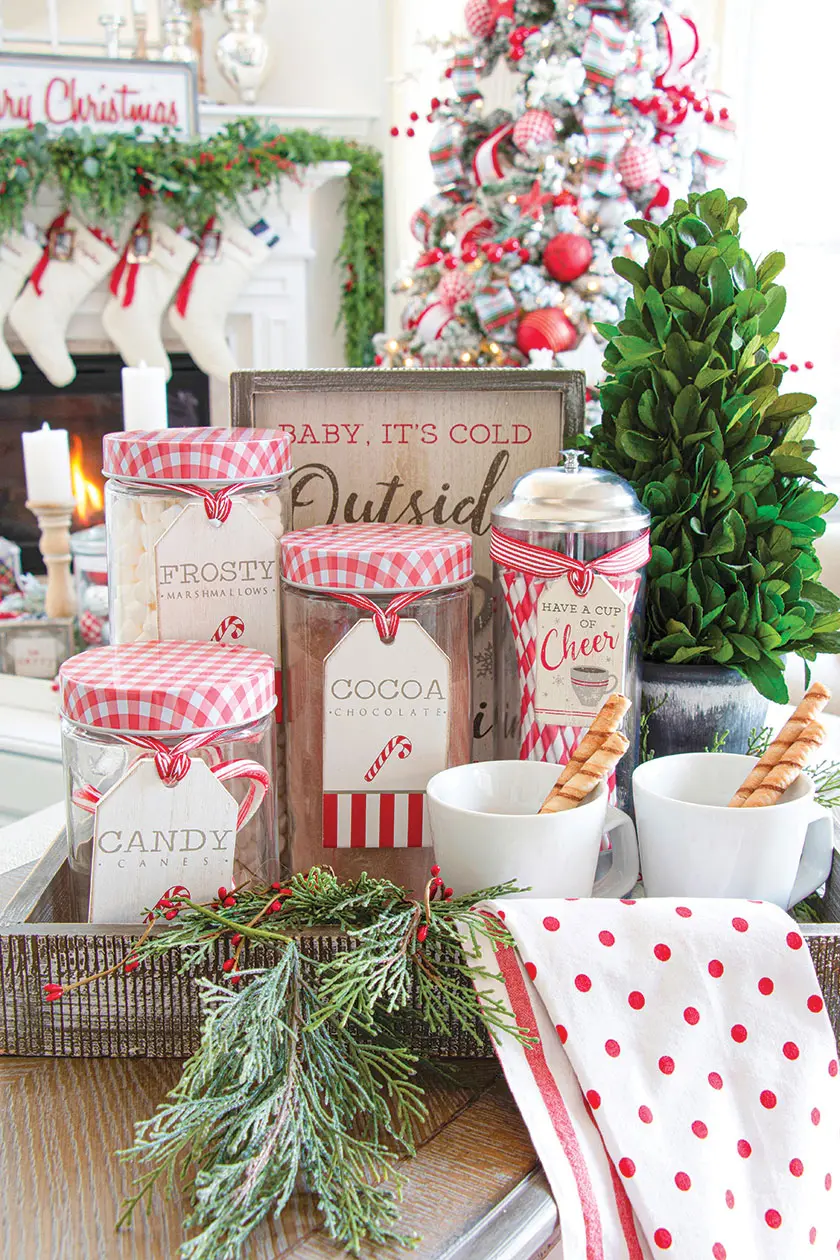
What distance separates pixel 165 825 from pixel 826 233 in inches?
120

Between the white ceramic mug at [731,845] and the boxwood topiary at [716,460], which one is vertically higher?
the boxwood topiary at [716,460]

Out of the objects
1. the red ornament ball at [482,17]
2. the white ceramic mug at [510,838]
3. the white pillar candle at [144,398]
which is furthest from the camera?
the red ornament ball at [482,17]

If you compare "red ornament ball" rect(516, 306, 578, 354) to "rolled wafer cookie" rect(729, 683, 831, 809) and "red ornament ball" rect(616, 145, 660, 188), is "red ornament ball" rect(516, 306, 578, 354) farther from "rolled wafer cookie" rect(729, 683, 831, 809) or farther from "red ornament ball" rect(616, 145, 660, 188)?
"rolled wafer cookie" rect(729, 683, 831, 809)

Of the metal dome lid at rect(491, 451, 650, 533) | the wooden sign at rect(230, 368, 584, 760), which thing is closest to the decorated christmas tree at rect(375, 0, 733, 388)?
the wooden sign at rect(230, 368, 584, 760)

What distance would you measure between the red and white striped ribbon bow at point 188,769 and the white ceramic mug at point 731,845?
0.20 meters

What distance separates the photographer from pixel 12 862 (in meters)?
0.94

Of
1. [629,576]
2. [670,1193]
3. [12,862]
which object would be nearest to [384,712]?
[629,576]

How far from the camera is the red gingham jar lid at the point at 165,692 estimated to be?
1.76 feet

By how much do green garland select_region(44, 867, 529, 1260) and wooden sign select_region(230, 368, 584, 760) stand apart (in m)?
0.27

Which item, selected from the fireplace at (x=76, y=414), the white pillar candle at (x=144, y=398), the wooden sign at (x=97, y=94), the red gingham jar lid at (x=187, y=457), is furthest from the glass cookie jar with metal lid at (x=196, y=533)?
the fireplace at (x=76, y=414)

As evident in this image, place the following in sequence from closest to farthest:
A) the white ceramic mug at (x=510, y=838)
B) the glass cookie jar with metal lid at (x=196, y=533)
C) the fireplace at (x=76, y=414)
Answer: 1. the white ceramic mug at (x=510, y=838)
2. the glass cookie jar with metal lid at (x=196, y=533)
3. the fireplace at (x=76, y=414)

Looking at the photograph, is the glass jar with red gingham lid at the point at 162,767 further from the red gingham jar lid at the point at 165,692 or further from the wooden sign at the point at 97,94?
the wooden sign at the point at 97,94

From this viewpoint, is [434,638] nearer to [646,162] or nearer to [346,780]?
[346,780]

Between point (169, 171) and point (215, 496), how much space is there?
317 cm
